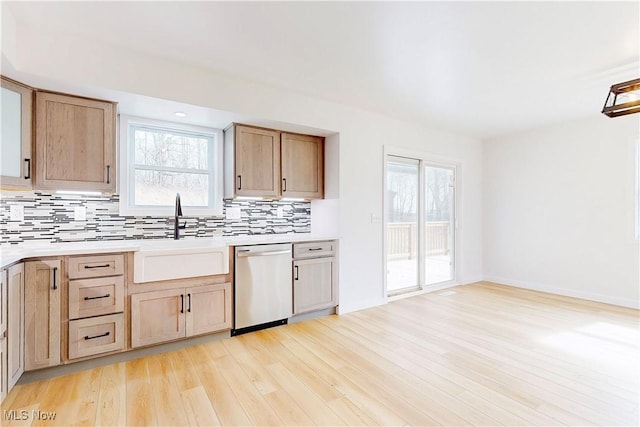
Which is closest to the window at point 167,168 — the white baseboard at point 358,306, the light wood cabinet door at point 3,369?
the light wood cabinet door at point 3,369

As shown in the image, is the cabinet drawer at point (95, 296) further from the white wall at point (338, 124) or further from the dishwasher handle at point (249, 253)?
the white wall at point (338, 124)

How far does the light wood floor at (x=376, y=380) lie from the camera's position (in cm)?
180

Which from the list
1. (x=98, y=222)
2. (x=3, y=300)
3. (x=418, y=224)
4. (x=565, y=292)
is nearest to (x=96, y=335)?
(x=3, y=300)

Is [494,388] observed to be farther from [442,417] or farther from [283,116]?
[283,116]

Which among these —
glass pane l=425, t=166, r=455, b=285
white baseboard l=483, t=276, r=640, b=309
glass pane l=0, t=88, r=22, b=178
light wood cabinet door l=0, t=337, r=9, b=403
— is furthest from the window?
white baseboard l=483, t=276, r=640, b=309

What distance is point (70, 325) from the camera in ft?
7.41

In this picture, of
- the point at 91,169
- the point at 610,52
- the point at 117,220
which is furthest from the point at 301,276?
the point at 610,52

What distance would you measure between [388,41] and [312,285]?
2462 millimetres

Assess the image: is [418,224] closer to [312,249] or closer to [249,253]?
[312,249]

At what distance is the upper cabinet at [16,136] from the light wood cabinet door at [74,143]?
59 millimetres

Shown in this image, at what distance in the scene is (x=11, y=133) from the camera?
2184mm

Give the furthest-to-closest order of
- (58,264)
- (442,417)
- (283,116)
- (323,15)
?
1. (283,116)
2. (58,264)
3. (323,15)
4. (442,417)

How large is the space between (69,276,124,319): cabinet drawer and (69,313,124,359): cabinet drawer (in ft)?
0.17

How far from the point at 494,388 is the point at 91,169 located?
3.44 m
